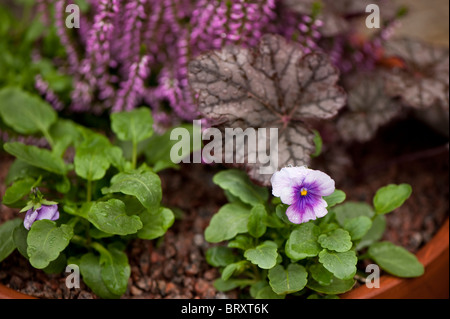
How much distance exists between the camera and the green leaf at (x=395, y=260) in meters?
1.28

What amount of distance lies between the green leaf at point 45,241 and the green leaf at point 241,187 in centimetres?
38

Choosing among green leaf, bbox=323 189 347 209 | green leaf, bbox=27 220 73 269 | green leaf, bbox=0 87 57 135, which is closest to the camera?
green leaf, bbox=27 220 73 269

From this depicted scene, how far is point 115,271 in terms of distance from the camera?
1.21 m

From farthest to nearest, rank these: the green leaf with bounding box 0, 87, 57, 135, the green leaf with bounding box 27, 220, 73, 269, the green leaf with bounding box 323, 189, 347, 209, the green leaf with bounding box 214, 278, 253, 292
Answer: the green leaf with bounding box 0, 87, 57, 135
the green leaf with bounding box 214, 278, 253, 292
the green leaf with bounding box 323, 189, 347, 209
the green leaf with bounding box 27, 220, 73, 269

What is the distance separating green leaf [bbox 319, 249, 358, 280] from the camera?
108 centimetres

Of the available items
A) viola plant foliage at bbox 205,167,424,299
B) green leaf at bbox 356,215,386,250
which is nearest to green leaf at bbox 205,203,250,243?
viola plant foliage at bbox 205,167,424,299

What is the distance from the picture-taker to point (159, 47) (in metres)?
1.60

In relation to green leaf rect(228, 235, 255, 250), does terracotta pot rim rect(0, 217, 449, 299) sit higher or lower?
lower

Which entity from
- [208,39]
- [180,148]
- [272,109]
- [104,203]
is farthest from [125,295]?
[208,39]

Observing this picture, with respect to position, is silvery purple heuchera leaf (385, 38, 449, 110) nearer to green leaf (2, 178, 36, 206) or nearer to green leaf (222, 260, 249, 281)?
green leaf (222, 260, 249, 281)

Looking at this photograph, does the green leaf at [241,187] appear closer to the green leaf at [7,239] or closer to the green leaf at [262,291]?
the green leaf at [262,291]

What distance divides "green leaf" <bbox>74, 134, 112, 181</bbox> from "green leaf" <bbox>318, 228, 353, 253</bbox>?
55 cm

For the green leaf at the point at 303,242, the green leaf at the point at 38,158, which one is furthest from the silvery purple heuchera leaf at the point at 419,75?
the green leaf at the point at 38,158

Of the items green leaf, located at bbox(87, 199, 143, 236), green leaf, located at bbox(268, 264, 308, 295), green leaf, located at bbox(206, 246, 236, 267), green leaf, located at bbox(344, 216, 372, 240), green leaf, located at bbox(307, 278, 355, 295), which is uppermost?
green leaf, located at bbox(87, 199, 143, 236)
